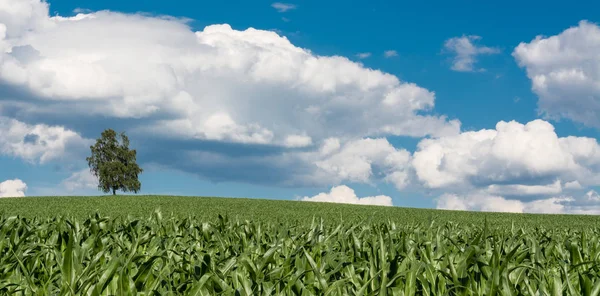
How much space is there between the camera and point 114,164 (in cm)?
7350

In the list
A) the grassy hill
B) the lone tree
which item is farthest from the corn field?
the lone tree

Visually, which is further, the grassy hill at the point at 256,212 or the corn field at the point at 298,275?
the grassy hill at the point at 256,212

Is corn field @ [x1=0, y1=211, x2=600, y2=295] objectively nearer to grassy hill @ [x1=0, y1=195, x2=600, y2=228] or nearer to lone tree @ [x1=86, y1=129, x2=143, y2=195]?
grassy hill @ [x1=0, y1=195, x2=600, y2=228]

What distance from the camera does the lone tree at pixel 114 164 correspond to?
73.6m

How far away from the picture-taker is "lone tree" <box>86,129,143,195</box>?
241 feet

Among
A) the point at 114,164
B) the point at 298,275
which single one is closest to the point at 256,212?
the point at 298,275

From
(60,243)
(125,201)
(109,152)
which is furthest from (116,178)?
(60,243)

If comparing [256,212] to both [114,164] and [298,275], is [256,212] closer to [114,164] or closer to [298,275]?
[298,275]

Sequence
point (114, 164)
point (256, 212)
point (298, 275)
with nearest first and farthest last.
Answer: point (298, 275)
point (256, 212)
point (114, 164)

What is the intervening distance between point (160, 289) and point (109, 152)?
76.6 metres

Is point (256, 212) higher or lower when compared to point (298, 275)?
higher

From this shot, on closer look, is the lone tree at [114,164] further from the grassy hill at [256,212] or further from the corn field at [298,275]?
the corn field at [298,275]

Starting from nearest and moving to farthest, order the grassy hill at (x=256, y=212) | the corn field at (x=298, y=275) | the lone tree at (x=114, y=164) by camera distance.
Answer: the corn field at (x=298, y=275) < the grassy hill at (x=256, y=212) < the lone tree at (x=114, y=164)

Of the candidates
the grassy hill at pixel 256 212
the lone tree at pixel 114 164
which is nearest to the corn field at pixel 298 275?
the grassy hill at pixel 256 212
